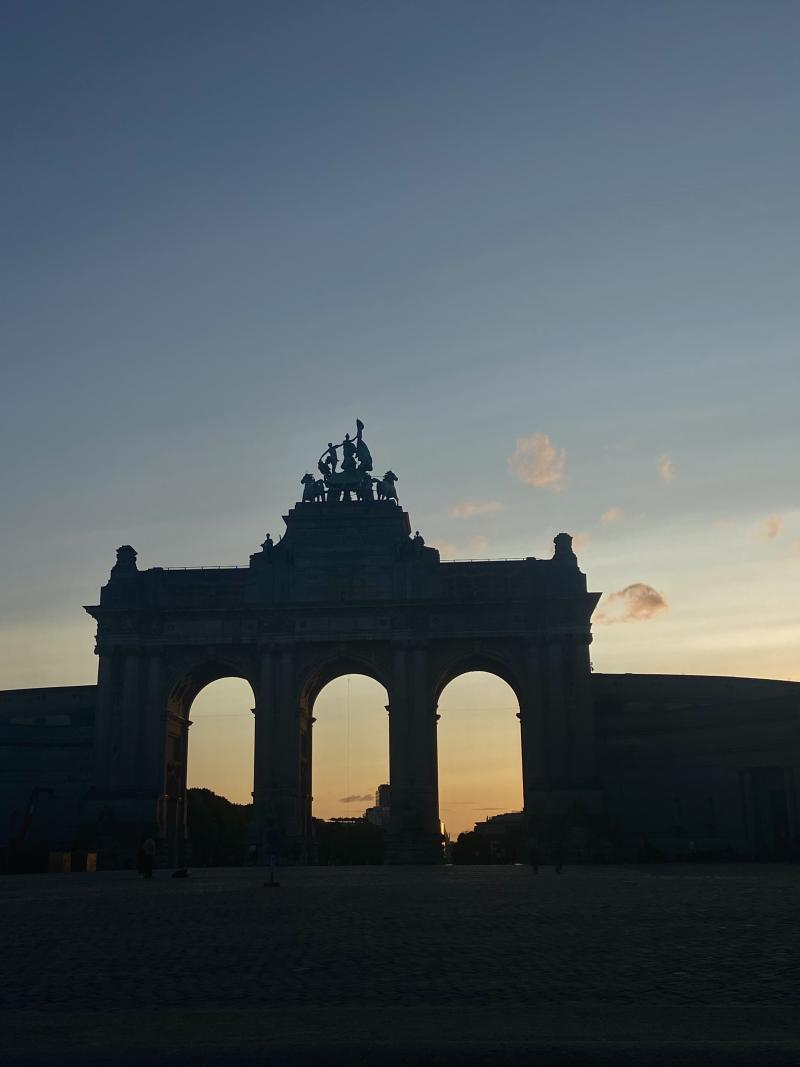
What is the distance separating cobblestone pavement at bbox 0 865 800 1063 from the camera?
782 centimetres

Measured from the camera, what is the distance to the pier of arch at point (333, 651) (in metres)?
69.6

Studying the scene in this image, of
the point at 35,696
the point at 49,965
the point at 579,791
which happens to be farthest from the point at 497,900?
the point at 35,696

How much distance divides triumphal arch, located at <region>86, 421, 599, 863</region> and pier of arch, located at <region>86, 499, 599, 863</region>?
88 mm

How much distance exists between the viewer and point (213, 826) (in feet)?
385

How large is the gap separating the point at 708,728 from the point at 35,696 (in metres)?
45.7

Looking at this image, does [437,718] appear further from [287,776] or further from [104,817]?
[104,817]

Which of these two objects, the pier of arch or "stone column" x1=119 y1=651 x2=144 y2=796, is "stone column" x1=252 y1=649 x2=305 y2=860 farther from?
"stone column" x1=119 y1=651 x2=144 y2=796

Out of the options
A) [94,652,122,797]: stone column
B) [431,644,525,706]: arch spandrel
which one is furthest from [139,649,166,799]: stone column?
[431,644,525,706]: arch spandrel

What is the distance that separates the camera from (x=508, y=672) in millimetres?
72438

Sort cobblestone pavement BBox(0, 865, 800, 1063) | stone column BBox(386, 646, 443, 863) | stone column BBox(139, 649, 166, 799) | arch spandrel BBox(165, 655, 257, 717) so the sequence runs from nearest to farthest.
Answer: cobblestone pavement BBox(0, 865, 800, 1063) → stone column BBox(386, 646, 443, 863) → stone column BBox(139, 649, 166, 799) → arch spandrel BBox(165, 655, 257, 717)

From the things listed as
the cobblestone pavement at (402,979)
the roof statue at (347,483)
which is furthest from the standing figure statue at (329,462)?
the cobblestone pavement at (402,979)

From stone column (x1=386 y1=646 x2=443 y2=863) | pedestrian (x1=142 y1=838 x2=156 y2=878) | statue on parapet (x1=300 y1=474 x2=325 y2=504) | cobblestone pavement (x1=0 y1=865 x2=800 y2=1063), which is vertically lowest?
cobblestone pavement (x1=0 y1=865 x2=800 y2=1063)

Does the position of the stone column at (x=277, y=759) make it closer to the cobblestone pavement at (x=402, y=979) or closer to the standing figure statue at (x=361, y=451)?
the standing figure statue at (x=361, y=451)

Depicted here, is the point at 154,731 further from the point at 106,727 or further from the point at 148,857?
the point at 148,857
